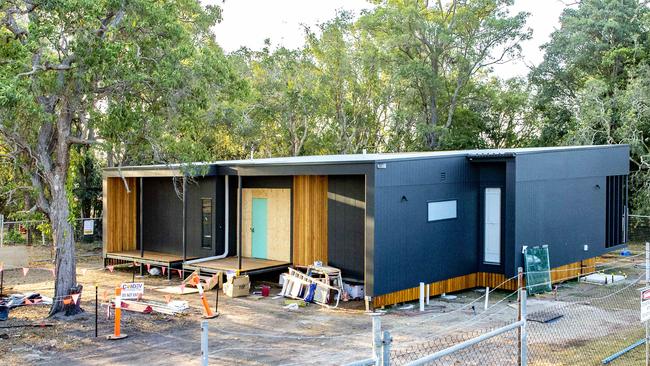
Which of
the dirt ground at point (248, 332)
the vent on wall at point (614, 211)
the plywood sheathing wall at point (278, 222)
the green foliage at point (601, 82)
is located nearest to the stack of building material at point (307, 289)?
the dirt ground at point (248, 332)

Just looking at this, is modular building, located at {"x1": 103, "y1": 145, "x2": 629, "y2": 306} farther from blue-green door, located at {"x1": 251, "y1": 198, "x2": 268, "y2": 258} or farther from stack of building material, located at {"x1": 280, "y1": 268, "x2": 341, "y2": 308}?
stack of building material, located at {"x1": 280, "y1": 268, "x2": 341, "y2": 308}

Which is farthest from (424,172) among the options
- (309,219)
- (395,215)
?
(309,219)

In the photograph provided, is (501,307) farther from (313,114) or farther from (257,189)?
(313,114)

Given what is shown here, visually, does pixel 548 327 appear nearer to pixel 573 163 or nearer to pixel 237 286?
pixel 573 163

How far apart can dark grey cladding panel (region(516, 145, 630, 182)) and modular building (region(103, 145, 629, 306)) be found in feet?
0.14

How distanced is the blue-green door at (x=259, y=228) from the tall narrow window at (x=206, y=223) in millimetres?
1323

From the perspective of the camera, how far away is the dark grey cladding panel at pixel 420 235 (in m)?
13.6

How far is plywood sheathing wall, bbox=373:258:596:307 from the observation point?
13789 mm

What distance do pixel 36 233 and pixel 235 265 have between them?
14.2 meters

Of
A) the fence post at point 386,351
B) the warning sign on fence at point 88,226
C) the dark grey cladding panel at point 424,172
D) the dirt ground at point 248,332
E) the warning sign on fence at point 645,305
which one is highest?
the dark grey cladding panel at point 424,172

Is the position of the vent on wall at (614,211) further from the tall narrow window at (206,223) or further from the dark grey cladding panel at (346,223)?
the tall narrow window at (206,223)

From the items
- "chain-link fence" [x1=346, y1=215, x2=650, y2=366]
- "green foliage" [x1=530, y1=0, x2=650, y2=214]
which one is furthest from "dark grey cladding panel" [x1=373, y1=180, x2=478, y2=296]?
"green foliage" [x1=530, y1=0, x2=650, y2=214]

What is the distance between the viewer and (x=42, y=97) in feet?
40.4

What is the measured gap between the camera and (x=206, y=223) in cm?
1812
